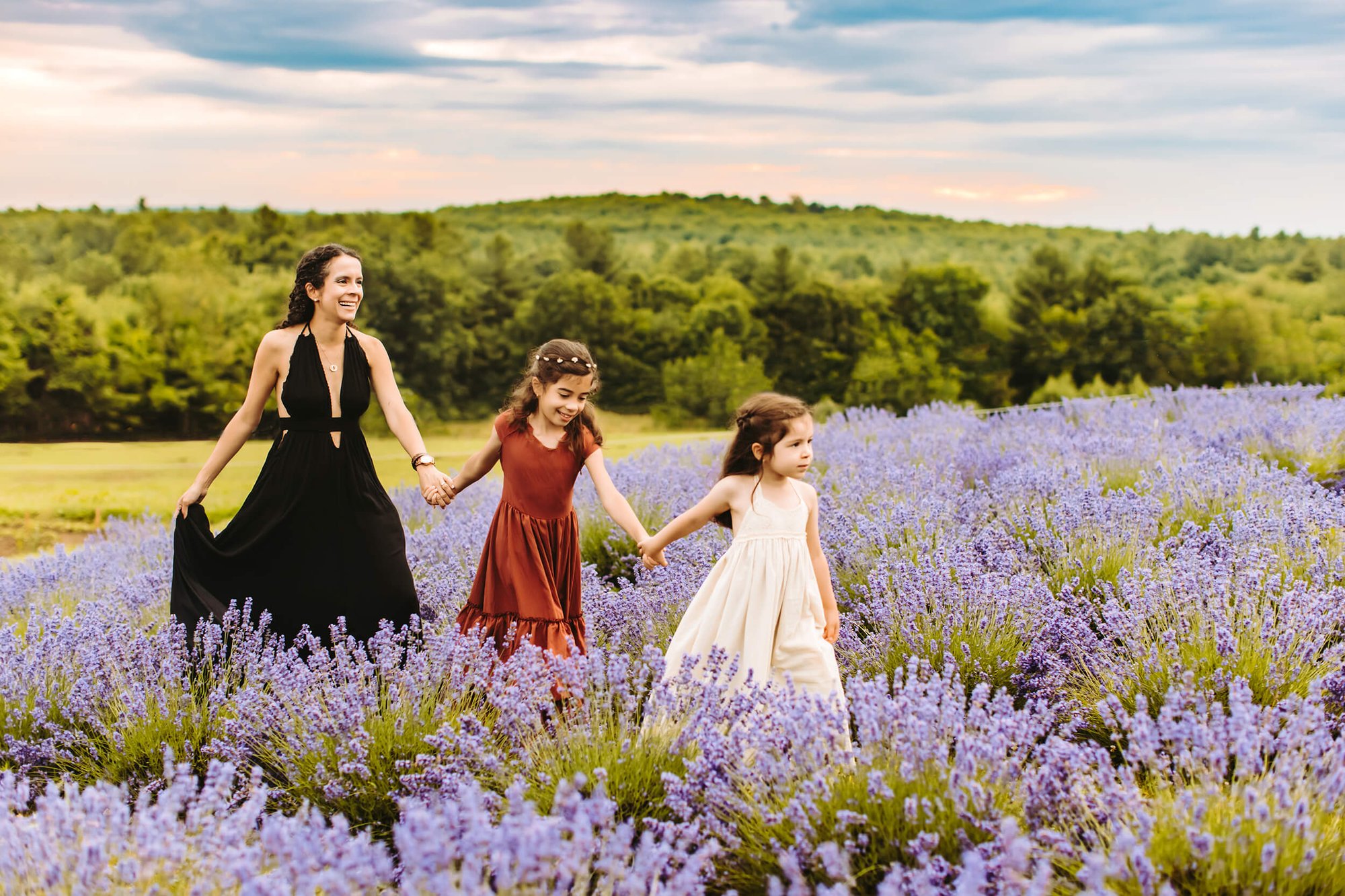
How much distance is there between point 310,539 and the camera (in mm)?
3369

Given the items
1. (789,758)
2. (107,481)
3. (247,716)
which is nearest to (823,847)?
(789,758)

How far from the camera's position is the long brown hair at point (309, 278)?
11.0ft

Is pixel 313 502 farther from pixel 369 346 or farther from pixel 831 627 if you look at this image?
pixel 831 627

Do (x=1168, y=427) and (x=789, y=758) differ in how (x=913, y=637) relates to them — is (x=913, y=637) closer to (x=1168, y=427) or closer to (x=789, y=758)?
(x=789, y=758)

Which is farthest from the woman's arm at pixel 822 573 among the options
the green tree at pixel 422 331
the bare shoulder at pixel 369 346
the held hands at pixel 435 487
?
the green tree at pixel 422 331

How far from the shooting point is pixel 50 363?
1844cm

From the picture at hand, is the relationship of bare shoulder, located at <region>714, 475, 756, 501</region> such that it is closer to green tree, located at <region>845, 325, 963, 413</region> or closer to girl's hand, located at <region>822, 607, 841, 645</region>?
girl's hand, located at <region>822, 607, 841, 645</region>

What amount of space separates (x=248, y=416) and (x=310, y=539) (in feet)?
1.47

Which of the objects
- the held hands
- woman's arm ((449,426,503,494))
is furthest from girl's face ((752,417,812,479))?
the held hands

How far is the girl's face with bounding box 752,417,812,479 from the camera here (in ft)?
9.30

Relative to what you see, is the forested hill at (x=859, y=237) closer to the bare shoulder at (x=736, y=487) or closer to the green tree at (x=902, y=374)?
the green tree at (x=902, y=374)

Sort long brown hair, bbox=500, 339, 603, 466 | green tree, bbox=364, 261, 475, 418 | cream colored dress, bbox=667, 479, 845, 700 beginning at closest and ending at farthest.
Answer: cream colored dress, bbox=667, 479, 845, 700, long brown hair, bbox=500, 339, 603, 466, green tree, bbox=364, 261, 475, 418

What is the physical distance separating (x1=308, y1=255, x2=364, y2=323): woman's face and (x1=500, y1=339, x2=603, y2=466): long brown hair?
593 millimetres

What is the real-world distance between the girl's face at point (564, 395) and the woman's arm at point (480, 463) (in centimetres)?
20
